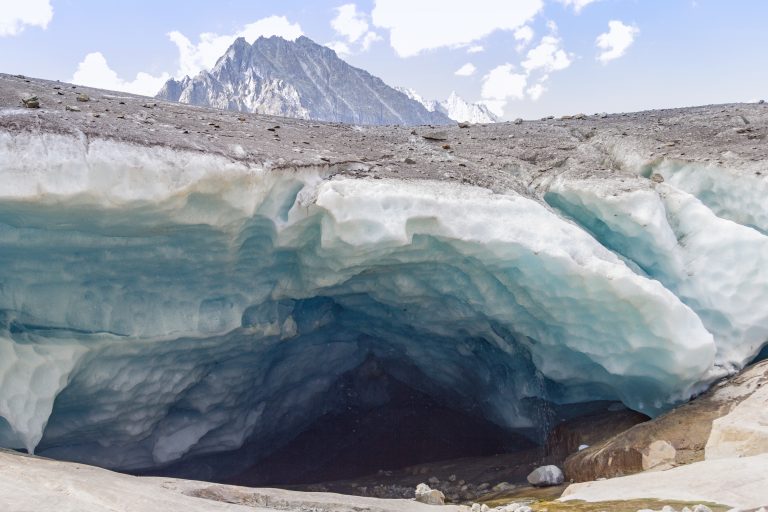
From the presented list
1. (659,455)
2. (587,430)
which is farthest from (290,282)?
(659,455)

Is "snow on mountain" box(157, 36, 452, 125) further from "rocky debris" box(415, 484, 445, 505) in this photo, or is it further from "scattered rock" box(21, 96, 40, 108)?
"rocky debris" box(415, 484, 445, 505)

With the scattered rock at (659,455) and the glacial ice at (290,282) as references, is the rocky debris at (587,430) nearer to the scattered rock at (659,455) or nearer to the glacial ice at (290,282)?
the glacial ice at (290,282)

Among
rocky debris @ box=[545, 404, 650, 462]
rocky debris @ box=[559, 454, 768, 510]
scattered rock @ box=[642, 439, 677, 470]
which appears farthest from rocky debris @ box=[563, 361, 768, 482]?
rocky debris @ box=[545, 404, 650, 462]

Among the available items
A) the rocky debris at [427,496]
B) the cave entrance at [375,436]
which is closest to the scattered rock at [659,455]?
the rocky debris at [427,496]

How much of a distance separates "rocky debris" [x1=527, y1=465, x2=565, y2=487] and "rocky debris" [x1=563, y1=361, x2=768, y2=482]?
15cm

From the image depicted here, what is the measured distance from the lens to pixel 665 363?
7434mm

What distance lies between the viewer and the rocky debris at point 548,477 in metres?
7.64

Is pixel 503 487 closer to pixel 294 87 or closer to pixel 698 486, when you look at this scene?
pixel 698 486

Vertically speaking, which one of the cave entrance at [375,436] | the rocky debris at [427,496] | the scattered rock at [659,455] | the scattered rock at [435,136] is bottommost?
the cave entrance at [375,436]

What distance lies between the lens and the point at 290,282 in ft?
28.4

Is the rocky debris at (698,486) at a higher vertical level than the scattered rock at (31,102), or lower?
lower

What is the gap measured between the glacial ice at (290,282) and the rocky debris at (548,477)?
4.50 ft

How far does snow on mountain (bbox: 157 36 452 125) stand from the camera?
256 feet

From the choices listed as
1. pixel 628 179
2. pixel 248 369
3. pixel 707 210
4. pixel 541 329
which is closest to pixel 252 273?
pixel 248 369
